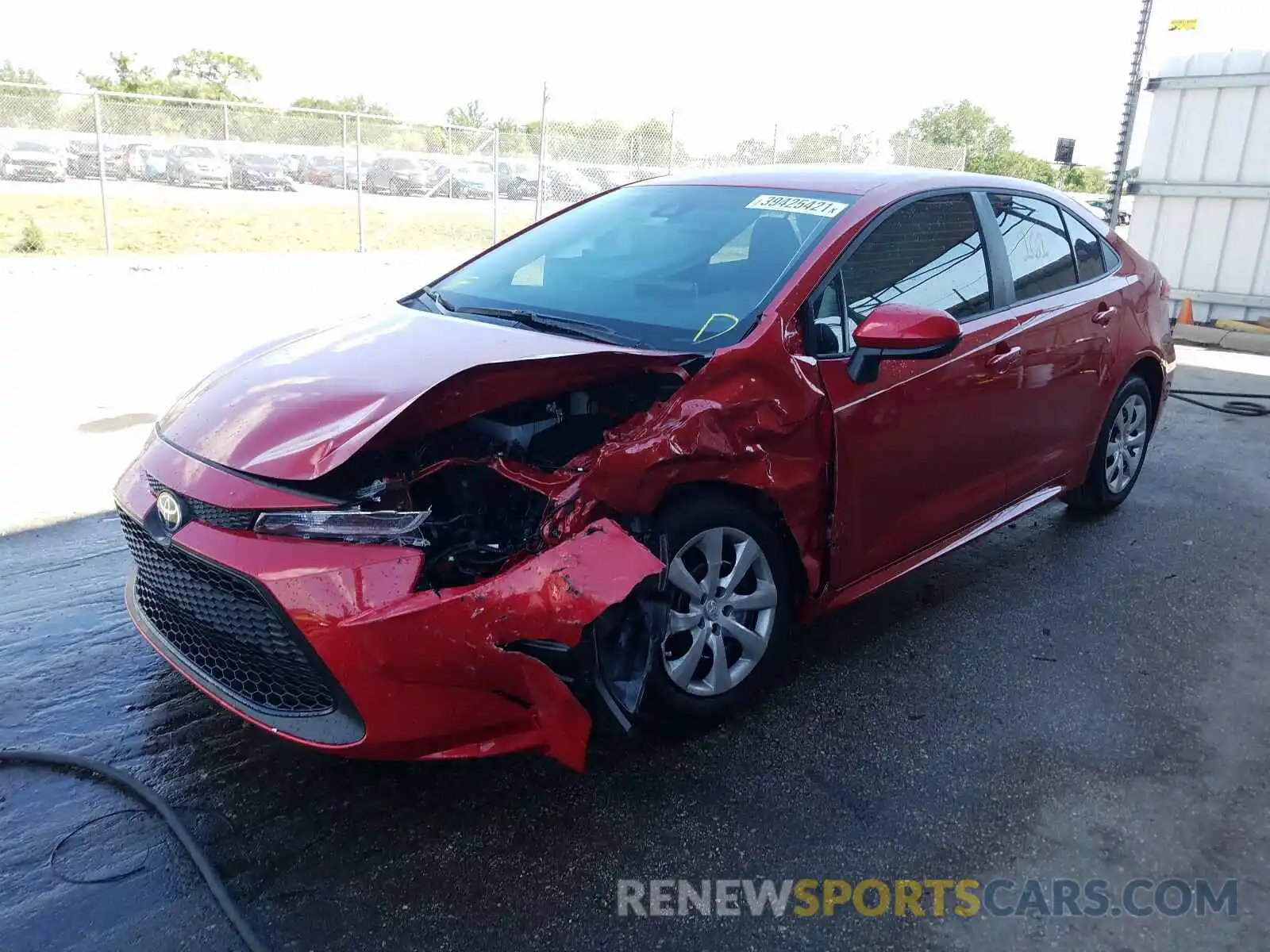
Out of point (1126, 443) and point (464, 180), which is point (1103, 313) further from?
point (464, 180)

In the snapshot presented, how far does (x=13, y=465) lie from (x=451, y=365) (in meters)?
3.69

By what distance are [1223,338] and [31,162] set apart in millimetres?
17438

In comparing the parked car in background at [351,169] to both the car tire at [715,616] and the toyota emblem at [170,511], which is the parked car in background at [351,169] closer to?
the toyota emblem at [170,511]

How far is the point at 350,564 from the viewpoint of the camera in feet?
7.97

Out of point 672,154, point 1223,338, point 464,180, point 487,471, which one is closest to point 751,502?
point 487,471

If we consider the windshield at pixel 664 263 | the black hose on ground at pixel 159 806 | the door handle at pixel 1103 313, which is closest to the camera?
the black hose on ground at pixel 159 806

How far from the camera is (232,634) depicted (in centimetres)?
258

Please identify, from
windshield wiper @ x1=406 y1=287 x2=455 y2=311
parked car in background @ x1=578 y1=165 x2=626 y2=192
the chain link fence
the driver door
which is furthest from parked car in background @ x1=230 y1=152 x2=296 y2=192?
the driver door

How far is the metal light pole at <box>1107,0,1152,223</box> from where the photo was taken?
11273mm

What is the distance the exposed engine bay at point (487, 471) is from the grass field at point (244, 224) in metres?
14.9

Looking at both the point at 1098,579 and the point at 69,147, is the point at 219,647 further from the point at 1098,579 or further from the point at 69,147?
the point at 69,147

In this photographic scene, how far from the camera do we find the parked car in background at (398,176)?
63.1ft

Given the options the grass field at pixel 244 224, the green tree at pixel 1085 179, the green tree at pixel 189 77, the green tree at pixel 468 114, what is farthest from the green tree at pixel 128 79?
the green tree at pixel 1085 179

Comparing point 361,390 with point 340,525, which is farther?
point 361,390
